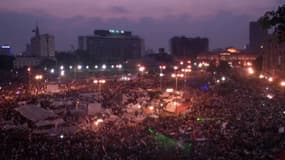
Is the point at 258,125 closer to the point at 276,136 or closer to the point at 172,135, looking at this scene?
the point at 276,136

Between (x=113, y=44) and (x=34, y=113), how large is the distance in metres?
133

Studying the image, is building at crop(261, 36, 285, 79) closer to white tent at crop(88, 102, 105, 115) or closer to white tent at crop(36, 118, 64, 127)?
white tent at crop(88, 102, 105, 115)

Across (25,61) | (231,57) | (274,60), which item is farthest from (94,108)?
(231,57)

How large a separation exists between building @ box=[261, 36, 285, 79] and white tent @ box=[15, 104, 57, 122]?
117ft

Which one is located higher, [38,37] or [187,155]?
[38,37]

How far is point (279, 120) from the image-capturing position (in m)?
21.8

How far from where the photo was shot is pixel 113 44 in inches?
6186

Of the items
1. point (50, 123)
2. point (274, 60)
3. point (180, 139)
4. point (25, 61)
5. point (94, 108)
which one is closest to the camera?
point (180, 139)

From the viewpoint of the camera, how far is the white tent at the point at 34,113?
80.1ft

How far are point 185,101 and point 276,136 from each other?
15.3m

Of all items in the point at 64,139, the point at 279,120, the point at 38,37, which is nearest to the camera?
the point at 64,139

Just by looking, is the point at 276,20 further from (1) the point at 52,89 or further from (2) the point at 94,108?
(1) the point at 52,89

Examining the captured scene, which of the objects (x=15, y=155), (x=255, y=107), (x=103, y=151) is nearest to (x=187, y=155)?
(x=103, y=151)

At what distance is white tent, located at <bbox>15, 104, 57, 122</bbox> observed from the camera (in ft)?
80.1
